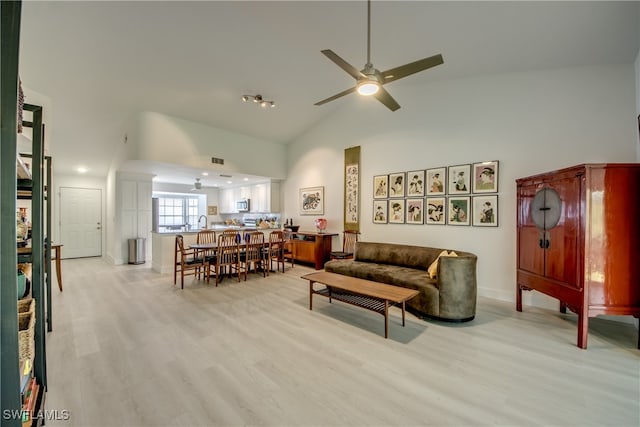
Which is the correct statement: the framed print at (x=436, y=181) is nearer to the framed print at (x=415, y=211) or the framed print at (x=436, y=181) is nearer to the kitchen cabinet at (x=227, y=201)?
the framed print at (x=415, y=211)

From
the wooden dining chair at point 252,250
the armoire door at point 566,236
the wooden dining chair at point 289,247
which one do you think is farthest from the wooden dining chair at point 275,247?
the armoire door at point 566,236

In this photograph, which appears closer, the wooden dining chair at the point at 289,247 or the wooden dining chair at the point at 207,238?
the wooden dining chair at the point at 207,238

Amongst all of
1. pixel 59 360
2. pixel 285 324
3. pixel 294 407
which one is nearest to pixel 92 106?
pixel 59 360

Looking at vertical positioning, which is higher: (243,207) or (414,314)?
(243,207)

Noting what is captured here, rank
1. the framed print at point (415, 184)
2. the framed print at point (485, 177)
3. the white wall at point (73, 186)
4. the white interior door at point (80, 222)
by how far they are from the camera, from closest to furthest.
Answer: the framed print at point (485, 177) < the framed print at point (415, 184) < the white wall at point (73, 186) < the white interior door at point (80, 222)

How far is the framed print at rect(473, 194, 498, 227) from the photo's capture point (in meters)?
4.12

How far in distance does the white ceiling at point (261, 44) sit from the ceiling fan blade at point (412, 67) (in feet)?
3.33

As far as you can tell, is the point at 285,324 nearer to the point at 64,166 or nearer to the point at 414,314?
the point at 414,314

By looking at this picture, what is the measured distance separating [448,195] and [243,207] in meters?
6.17

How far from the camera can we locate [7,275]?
77 cm

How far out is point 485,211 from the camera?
4.21 metres

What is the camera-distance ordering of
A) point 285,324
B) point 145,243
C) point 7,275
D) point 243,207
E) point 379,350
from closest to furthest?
1. point 7,275
2. point 379,350
3. point 285,324
4. point 145,243
5. point 243,207

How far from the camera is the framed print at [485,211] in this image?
13.5 ft

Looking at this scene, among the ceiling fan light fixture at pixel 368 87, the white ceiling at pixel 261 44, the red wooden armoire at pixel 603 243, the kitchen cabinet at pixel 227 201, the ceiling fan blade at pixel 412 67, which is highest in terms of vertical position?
the white ceiling at pixel 261 44
